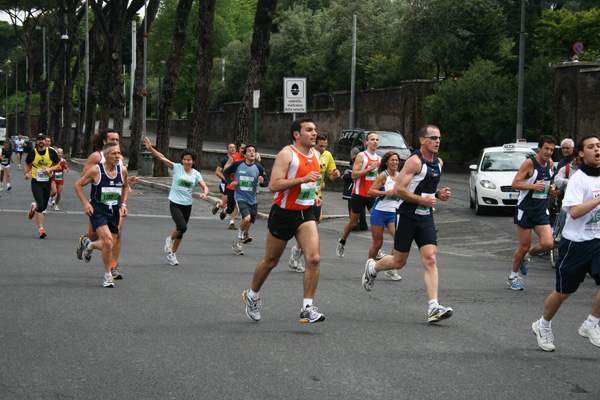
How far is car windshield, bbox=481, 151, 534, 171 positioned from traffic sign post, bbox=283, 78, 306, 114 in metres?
5.42

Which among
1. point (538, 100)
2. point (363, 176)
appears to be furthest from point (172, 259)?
point (538, 100)

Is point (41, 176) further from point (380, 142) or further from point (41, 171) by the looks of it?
point (380, 142)

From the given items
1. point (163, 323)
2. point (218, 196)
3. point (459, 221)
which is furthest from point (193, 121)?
point (163, 323)

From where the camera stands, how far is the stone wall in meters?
28.5

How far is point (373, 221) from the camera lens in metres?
10.8

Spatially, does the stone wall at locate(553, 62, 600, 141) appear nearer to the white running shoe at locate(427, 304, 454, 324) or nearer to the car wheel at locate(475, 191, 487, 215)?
the car wheel at locate(475, 191, 487, 215)

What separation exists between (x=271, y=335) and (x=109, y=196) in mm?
3474

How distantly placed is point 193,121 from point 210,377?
22556 millimetres

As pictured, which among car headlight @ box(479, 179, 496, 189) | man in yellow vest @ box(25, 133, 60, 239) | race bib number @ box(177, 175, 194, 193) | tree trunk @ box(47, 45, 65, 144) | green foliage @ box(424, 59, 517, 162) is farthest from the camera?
tree trunk @ box(47, 45, 65, 144)

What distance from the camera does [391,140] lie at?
96.7ft

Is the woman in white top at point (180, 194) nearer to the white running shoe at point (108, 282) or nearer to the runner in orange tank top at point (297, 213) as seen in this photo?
the white running shoe at point (108, 282)

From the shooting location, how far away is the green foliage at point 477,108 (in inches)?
1344

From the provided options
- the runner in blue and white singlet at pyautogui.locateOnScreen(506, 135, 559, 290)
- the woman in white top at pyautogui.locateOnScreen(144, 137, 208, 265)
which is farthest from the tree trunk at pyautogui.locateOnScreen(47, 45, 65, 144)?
the runner in blue and white singlet at pyautogui.locateOnScreen(506, 135, 559, 290)

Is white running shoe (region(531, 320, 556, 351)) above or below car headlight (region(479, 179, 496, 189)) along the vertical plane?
below
